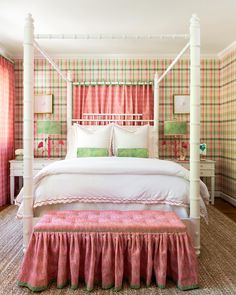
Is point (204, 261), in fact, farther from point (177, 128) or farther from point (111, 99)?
point (111, 99)

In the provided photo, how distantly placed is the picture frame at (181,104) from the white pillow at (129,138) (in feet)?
3.27

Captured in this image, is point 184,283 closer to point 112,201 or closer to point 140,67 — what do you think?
point 112,201

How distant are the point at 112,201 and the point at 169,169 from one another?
0.61 metres

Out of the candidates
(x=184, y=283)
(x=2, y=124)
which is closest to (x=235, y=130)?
(x=184, y=283)

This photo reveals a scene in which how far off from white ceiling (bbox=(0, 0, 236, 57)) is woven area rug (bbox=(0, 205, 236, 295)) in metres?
2.50

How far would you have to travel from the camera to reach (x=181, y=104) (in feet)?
18.2

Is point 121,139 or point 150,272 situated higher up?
point 121,139

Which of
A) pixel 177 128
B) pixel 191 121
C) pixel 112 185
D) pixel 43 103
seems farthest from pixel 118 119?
pixel 191 121

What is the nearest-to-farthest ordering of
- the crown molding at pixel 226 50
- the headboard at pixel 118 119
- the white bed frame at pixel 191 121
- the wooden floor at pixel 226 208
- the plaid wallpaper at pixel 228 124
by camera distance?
the white bed frame at pixel 191 121
the wooden floor at pixel 226 208
the crown molding at pixel 226 50
the plaid wallpaper at pixel 228 124
the headboard at pixel 118 119

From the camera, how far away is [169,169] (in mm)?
2996

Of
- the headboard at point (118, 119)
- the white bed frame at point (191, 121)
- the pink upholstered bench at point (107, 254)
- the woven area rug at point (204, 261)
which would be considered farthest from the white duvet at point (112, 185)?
the headboard at point (118, 119)

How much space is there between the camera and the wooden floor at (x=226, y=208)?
14.6 ft

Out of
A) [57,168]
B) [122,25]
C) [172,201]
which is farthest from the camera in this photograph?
[122,25]

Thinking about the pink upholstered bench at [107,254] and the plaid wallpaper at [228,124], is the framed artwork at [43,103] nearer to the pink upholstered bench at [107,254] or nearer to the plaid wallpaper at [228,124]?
the plaid wallpaper at [228,124]
